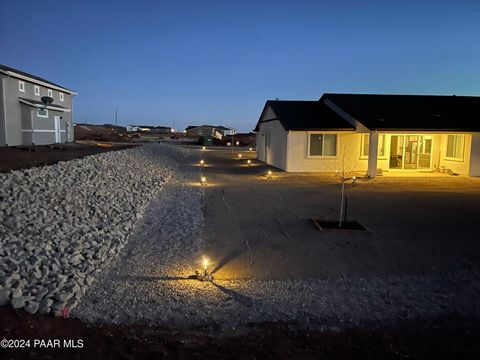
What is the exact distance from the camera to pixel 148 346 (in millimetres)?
3979

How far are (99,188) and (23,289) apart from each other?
23.5ft

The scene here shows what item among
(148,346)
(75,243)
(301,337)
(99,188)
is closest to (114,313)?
(148,346)

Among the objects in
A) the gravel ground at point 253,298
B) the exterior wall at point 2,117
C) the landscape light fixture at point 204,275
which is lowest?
the gravel ground at point 253,298

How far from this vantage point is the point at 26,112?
78.9ft

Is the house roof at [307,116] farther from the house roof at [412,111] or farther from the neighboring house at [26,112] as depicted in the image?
the neighboring house at [26,112]

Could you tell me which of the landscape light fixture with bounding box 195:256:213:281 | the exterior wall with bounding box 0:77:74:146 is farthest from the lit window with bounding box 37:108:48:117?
the landscape light fixture with bounding box 195:256:213:281

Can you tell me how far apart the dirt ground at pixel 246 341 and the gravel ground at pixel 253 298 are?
24 cm

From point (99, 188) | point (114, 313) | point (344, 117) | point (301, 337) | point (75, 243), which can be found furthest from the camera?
point (344, 117)

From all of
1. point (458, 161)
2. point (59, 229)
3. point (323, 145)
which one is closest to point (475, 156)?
point (458, 161)

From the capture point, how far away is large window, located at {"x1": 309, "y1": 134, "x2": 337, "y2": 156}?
2152cm

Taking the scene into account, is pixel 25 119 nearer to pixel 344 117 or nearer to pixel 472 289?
pixel 344 117

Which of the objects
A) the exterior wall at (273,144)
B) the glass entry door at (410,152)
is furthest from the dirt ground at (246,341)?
the glass entry door at (410,152)

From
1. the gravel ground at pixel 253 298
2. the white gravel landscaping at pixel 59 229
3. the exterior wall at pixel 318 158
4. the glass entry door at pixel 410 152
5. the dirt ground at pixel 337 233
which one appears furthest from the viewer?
the glass entry door at pixel 410 152

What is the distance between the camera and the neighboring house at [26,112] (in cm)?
2184
